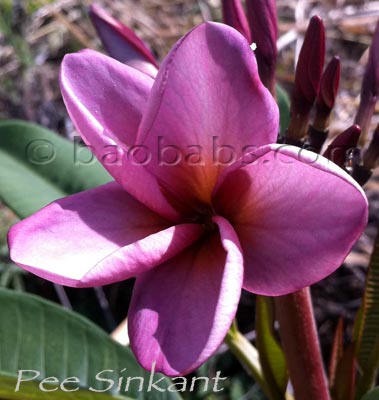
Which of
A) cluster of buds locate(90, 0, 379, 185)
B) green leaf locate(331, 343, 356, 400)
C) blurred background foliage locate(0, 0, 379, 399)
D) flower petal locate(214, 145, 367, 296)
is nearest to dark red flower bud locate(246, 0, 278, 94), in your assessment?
cluster of buds locate(90, 0, 379, 185)

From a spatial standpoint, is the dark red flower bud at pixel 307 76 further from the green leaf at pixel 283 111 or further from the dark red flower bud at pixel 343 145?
the green leaf at pixel 283 111

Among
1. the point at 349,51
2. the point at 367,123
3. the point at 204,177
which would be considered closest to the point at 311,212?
the point at 204,177

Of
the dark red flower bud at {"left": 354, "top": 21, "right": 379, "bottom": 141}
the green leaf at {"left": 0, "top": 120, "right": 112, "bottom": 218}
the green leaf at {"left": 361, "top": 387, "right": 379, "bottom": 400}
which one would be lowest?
the green leaf at {"left": 361, "top": 387, "right": 379, "bottom": 400}

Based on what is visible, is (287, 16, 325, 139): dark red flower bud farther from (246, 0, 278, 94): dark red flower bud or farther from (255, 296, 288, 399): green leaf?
(255, 296, 288, 399): green leaf

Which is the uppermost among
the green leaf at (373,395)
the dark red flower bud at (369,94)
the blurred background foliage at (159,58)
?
the dark red flower bud at (369,94)

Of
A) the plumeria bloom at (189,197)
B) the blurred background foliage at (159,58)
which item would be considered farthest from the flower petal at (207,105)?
the blurred background foliage at (159,58)
